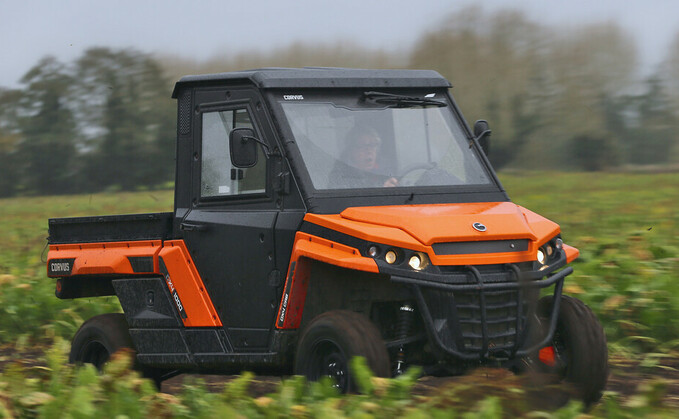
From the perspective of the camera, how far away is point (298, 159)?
7312 millimetres

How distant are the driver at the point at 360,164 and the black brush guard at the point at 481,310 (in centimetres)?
99

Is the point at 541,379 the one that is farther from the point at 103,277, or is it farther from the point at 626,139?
the point at 626,139

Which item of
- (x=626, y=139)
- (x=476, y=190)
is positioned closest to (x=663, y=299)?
(x=476, y=190)

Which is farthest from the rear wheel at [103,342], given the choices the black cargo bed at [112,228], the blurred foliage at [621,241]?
the blurred foliage at [621,241]

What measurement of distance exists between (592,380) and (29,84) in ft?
67.5

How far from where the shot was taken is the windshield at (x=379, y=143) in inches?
292

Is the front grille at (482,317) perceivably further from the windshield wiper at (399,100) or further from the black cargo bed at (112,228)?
the black cargo bed at (112,228)

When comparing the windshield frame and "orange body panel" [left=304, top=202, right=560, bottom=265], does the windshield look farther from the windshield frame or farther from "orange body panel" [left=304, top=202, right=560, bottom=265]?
"orange body panel" [left=304, top=202, right=560, bottom=265]

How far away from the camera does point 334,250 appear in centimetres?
686

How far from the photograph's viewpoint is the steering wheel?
7555 mm

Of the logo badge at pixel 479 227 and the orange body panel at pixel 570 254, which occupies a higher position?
the logo badge at pixel 479 227

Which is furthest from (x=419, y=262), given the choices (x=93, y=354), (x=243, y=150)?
(x=93, y=354)

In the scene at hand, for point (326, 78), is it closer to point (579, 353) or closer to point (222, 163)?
point (222, 163)

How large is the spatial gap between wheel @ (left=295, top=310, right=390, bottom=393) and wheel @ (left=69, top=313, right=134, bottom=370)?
2.18 m
